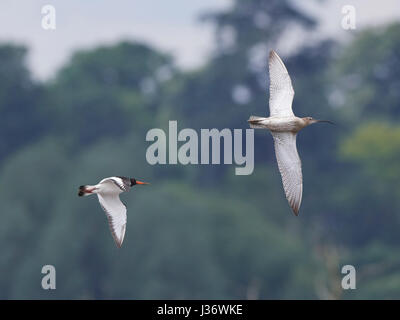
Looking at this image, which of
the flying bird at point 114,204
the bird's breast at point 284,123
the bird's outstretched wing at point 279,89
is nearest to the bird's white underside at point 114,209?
the flying bird at point 114,204

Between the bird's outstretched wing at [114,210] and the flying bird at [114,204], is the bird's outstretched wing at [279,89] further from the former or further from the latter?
the bird's outstretched wing at [114,210]

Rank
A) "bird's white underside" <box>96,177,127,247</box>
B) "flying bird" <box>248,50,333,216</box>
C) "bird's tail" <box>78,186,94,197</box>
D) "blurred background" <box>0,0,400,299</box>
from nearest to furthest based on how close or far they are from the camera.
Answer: "bird's tail" <box>78,186,94,197</box>, "flying bird" <box>248,50,333,216</box>, "bird's white underside" <box>96,177,127,247</box>, "blurred background" <box>0,0,400,299</box>

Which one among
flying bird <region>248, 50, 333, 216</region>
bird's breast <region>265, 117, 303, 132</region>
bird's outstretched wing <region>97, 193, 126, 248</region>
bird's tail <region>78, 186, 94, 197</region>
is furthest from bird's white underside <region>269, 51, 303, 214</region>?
bird's tail <region>78, 186, 94, 197</region>

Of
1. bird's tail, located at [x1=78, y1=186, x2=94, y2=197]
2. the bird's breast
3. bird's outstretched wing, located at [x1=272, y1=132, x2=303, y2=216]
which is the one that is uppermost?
the bird's breast

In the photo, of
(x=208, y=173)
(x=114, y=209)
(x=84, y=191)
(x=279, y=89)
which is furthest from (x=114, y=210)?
(x=208, y=173)

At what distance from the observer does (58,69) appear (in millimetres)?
A: 74250

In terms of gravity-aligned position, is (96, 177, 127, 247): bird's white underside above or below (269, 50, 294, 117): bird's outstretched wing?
below

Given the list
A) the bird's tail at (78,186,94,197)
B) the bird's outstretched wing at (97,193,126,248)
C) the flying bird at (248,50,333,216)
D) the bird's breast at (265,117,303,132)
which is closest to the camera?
the bird's tail at (78,186,94,197)

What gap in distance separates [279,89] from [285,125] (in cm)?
59

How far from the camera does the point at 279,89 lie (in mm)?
19984

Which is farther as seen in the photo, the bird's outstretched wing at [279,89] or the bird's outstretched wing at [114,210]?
the bird's outstretched wing at [114,210]

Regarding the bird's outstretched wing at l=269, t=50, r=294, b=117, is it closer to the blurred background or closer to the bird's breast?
Result: the bird's breast

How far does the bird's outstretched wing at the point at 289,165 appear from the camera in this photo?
20.0 m

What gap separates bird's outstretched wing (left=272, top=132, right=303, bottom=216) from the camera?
20.0 m
